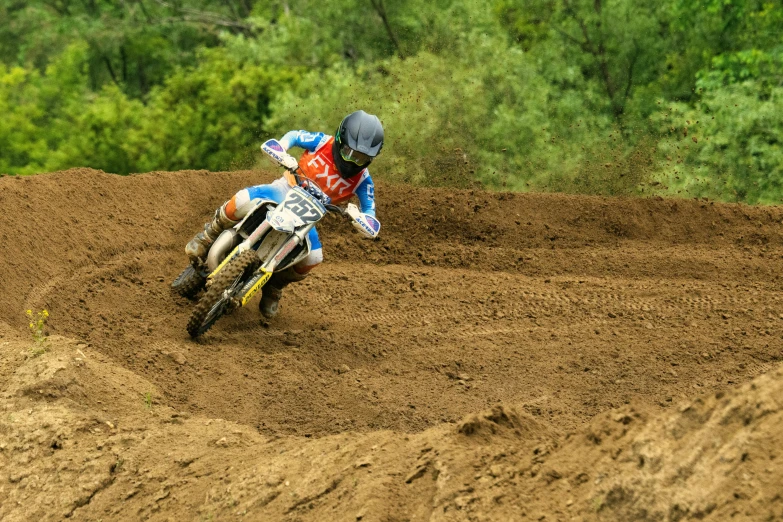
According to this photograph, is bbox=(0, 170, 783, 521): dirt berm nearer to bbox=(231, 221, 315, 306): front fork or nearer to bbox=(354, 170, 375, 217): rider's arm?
bbox=(231, 221, 315, 306): front fork

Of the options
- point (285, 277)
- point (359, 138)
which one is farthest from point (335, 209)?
point (285, 277)

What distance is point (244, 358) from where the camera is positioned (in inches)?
360

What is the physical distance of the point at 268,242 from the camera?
947 centimetres

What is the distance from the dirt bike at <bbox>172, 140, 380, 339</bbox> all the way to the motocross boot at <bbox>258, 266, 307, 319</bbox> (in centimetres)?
46

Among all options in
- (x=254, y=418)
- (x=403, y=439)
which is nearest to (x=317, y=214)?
(x=254, y=418)

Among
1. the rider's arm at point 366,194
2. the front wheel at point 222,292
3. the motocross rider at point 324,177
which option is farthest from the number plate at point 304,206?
the rider's arm at point 366,194

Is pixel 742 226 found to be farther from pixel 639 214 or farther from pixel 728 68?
pixel 728 68

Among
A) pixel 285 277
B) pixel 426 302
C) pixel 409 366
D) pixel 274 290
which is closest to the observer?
pixel 409 366

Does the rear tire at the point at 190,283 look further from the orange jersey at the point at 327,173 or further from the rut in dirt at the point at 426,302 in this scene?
the orange jersey at the point at 327,173

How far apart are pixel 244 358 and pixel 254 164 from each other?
11.7 metres

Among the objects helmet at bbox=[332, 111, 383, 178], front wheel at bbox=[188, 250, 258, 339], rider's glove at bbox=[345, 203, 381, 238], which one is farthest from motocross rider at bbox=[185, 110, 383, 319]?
front wheel at bbox=[188, 250, 258, 339]

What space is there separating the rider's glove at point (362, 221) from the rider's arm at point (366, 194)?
22.2 inches

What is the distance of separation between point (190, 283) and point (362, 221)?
7.48 ft

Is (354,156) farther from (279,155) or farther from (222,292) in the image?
(222,292)
